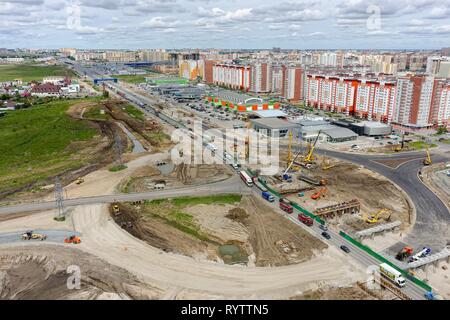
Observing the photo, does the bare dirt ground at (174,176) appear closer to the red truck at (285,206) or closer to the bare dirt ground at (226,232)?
the bare dirt ground at (226,232)

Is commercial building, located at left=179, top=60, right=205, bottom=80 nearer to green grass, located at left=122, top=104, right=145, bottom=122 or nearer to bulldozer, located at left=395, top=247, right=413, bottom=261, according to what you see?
green grass, located at left=122, top=104, right=145, bottom=122

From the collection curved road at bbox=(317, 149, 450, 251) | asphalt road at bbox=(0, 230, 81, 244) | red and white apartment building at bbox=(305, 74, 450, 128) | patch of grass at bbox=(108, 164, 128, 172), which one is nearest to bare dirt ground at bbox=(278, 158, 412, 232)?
curved road at bbox=(317, 149, 450, 251)

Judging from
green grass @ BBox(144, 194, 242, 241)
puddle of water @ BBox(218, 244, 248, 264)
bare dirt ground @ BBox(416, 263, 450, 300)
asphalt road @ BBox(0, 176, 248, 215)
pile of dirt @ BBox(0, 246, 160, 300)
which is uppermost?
asphalt road @ BBox(0, 176, 248, 215)

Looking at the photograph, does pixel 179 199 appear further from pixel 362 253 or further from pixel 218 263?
pixel 362 253

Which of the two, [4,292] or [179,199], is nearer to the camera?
[4,292]

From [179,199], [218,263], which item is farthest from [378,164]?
[218,263]
